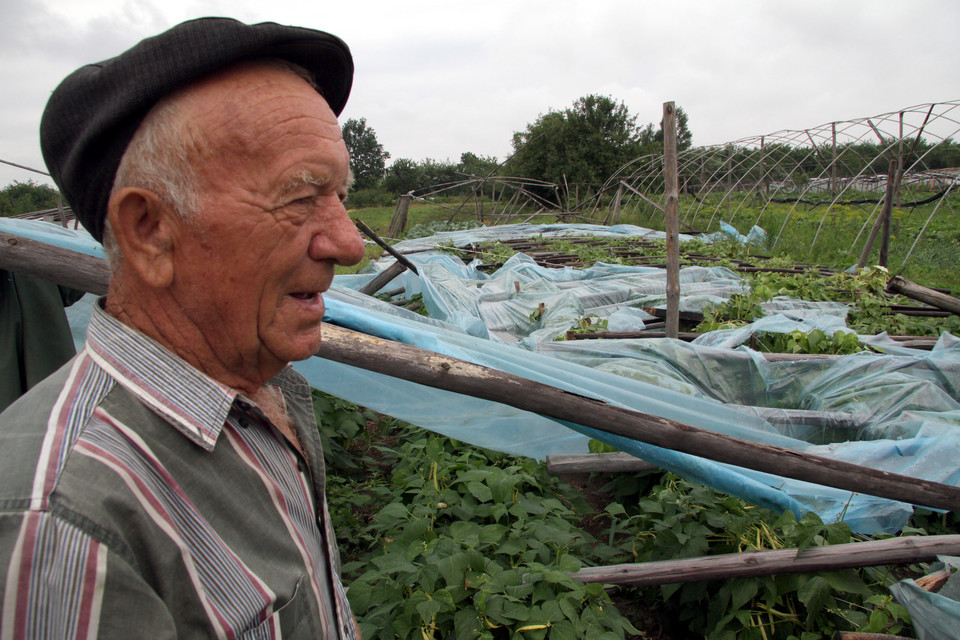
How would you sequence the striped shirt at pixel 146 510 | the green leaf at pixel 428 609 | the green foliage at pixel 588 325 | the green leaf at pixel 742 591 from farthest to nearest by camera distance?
1. the green foliage at pixel 588 325
2. the green leaf at pixel 742 591
3. the green leaf at pixel 428 609
4. the striped shirt at pixel 146 510

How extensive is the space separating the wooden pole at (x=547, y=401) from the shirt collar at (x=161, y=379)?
4.11 feet

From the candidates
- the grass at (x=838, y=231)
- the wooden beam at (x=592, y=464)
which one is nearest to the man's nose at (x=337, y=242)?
the wooden beam at (x=592, y=464)

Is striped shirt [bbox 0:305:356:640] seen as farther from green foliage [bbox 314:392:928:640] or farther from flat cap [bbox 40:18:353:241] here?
green foliage [bbox 314:392:928:640]

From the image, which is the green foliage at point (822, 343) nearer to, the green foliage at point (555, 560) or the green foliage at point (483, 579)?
the green foliage at point (555, 560)

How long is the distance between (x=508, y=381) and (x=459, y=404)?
3.68ft

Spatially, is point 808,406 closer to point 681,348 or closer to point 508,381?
point 681,348

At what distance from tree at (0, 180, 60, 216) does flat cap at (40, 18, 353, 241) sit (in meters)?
14.9

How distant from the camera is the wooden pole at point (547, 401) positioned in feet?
7.09

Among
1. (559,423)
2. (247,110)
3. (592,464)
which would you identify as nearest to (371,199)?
(592,464)

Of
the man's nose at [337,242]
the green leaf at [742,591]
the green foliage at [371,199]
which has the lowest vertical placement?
the green leaf at [742,591]

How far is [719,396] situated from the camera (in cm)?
477

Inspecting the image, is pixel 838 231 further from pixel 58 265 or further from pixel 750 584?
pixel 58 265

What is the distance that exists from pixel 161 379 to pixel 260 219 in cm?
30

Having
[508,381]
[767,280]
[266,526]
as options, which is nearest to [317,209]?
[266,526]
